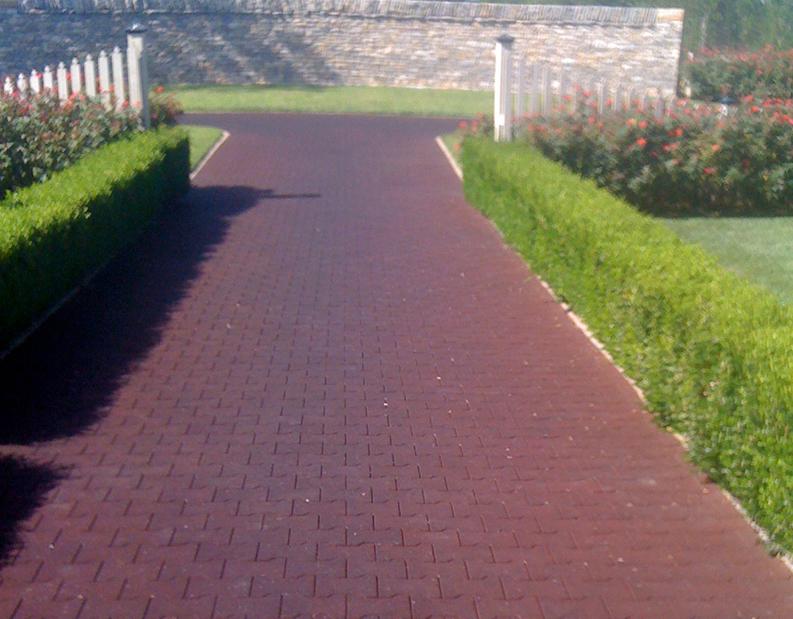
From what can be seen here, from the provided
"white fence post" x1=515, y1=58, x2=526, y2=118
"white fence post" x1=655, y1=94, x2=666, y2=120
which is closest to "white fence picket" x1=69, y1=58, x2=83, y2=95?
"white fence post" x1=515, y1=58, x2=526, y2=118

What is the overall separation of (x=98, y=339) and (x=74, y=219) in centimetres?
133

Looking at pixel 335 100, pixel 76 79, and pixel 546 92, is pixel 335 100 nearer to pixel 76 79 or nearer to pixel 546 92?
pixel 546 92

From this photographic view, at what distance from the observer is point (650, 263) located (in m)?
7.46

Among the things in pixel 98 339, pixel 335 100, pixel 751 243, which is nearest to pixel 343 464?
pixel 98 339

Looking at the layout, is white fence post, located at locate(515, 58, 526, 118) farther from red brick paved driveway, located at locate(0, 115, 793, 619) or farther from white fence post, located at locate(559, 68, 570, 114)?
red brick paved driveway, located at locate(0, 115, 793, 619)

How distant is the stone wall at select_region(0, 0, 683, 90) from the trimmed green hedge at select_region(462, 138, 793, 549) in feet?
73.8

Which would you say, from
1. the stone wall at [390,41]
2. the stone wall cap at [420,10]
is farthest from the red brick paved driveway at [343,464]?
the stone wall cap at [420,10]

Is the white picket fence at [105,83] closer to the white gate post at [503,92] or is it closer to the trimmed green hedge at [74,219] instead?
the trimmed green hedge at [74,219]

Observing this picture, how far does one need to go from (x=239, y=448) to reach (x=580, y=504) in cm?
190

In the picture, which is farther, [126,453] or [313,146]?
[313,146]

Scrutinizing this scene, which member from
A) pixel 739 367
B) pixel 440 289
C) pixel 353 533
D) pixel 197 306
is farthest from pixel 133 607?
pixel 440 289

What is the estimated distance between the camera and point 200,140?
2028 centimetres

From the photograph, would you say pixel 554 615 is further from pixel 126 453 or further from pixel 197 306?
pixel 197 306

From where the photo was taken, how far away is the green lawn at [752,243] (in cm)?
1088
